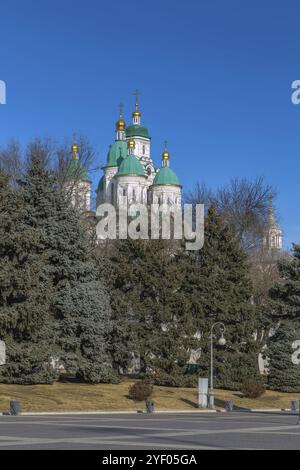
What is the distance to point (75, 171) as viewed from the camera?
57.9 metres

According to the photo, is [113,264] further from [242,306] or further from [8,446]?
[8,446]

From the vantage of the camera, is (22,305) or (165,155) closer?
(22,305)

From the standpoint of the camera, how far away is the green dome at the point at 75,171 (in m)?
57.6

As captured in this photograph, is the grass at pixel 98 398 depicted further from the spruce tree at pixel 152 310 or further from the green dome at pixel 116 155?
the green dome at pixel 116 155

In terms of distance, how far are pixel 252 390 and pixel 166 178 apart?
76.6m

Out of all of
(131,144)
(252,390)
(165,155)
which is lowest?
(252,390)

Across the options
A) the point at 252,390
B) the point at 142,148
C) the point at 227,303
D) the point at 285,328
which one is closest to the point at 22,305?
the point at 252,390

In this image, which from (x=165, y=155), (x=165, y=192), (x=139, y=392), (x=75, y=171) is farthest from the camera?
(x=165, y=155)

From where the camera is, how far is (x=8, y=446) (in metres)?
17.6

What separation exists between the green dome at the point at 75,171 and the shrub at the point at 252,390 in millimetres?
18447

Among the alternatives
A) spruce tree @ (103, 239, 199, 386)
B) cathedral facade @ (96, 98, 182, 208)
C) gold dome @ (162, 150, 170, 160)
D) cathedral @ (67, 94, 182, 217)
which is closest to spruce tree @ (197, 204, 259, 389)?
spruce tree @ (103, 239, 199, 386)

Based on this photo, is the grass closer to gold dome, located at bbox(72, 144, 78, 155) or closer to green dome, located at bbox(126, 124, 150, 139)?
gold dome, located at bbox(72, 144, 78, 155)

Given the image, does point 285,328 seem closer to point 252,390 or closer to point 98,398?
point 252,390

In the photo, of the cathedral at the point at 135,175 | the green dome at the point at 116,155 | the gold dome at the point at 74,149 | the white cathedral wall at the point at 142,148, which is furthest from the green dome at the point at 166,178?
the gold dome at the point at 74,149
